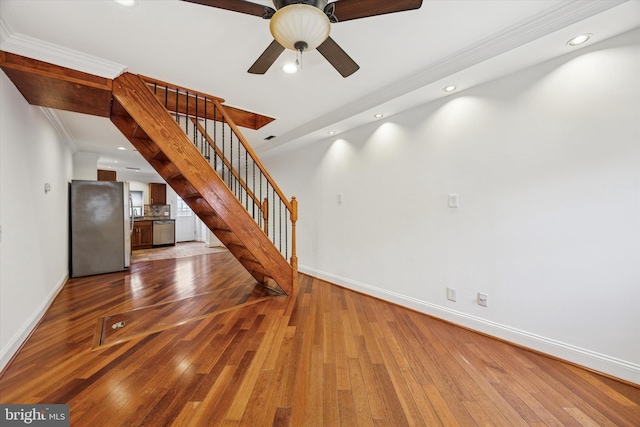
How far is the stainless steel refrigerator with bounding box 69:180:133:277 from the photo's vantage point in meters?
4.13

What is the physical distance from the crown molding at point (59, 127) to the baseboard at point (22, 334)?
2.16 m

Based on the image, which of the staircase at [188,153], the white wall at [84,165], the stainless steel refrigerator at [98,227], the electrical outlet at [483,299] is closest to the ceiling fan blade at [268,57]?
the staircase at [188,153]

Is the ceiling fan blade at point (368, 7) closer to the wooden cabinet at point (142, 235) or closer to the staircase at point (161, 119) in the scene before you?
the staircase at point (161, 119)

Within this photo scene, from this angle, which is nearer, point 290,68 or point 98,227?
point 290,68

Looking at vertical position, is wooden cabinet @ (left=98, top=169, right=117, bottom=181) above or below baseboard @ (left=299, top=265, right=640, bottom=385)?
above

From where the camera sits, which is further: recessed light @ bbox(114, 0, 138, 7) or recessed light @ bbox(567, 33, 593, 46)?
recessed light @ bbox(567, 33, 593, 46)

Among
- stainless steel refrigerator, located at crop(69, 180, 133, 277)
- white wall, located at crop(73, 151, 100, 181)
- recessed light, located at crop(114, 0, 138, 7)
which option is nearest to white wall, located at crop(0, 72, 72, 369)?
stainless steel refrigerator, located at crop(69, 180, 133, 277)

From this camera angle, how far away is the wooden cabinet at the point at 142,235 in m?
7.20

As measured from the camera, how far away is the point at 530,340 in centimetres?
207

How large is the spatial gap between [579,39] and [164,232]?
913 centimetres

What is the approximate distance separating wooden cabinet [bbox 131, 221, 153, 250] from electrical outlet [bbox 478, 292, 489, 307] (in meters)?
8.32

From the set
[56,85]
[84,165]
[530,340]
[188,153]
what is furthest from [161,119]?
[84,165]

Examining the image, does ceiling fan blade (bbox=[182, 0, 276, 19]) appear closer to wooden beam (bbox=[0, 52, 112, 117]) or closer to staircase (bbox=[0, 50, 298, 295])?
staircase (bbox=[0, 50, 298, 295])

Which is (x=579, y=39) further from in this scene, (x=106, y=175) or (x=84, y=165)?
(x=106, y=175)
